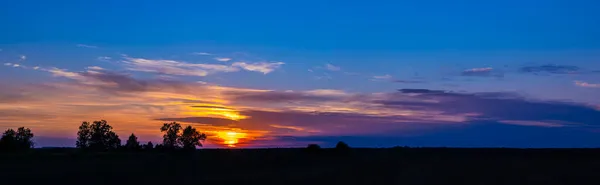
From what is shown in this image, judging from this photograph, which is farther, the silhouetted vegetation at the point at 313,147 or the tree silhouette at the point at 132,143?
the tree silhouette at the point at 132,143

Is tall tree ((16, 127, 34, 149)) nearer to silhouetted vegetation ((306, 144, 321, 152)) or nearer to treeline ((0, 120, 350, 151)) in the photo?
treeline ((0, 120, 350, 151))

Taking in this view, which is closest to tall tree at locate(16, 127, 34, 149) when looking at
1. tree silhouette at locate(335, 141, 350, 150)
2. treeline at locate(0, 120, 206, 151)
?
treeline at locate(0, 120, 206, 151)

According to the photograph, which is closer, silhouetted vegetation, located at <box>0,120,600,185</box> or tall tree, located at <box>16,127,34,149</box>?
silhouetted vegetation, located at <box>0,120,600,185</box>

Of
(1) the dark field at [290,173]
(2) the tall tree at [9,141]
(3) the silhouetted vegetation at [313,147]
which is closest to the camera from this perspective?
(1) the dark field at [290,173]

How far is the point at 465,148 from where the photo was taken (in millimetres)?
89188

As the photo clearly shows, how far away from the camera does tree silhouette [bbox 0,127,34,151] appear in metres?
93.3

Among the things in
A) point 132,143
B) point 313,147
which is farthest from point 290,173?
point 132,143

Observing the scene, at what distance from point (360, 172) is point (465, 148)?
46.7 metres

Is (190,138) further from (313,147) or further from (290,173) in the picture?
(290,173)

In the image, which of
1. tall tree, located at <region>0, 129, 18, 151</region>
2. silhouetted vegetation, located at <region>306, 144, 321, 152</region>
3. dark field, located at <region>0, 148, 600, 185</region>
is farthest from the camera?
tall tree, located at <region>0, 129, 18, 151</region>

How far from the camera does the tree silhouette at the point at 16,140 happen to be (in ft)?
306

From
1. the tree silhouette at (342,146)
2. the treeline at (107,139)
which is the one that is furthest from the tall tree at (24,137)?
the tree silhouette at (342,146)

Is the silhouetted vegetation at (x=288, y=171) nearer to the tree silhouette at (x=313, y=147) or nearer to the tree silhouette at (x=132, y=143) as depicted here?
the tree silhouette at (x=313, y=147)

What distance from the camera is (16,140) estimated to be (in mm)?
98312
